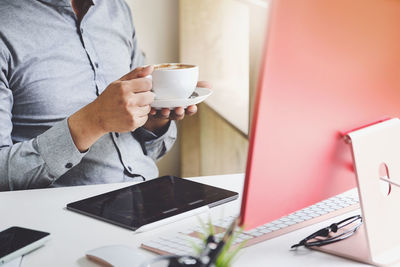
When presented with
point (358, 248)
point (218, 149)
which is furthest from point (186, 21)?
point (358, 248)

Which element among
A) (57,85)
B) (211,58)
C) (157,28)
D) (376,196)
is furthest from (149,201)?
(157,28)

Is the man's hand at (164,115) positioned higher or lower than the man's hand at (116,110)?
higher

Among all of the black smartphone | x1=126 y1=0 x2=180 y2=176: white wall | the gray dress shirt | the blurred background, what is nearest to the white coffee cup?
the gray dress shirt

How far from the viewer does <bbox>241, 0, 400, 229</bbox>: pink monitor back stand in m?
0.54

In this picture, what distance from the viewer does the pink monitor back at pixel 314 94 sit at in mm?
538

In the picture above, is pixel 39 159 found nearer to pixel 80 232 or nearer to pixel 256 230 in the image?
pixel 80 232

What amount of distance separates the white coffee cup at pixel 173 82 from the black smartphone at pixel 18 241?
1.21 feet

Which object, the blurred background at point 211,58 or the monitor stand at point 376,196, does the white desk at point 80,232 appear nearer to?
the monitor stand at point 376,196

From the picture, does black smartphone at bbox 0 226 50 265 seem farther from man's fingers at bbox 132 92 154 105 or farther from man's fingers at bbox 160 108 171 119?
man's fingers at bbox 160 108 171 119

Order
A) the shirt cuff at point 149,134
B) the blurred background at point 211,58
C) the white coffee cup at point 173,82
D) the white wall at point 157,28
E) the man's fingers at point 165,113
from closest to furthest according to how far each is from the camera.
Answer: the white coffee cup at point 173,82, the man's fingers at point 165,113, the shirt cuff at point 149,134, the blurred background at point 211,58, the white wall at point 157,28

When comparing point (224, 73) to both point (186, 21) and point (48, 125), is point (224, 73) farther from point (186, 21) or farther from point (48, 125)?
point (48, 125)

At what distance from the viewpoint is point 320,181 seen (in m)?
0.64

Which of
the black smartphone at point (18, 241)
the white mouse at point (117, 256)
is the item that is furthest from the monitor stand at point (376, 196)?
the black smartphone at point (18, 241)

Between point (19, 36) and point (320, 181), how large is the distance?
876mm
